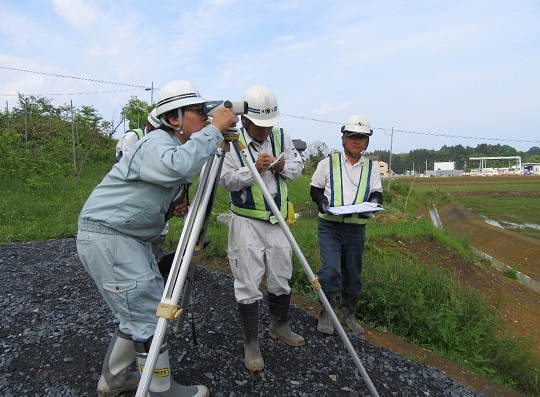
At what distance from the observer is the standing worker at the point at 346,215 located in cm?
424

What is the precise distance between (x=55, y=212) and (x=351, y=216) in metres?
9.35

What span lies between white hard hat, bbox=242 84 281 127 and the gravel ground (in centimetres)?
172

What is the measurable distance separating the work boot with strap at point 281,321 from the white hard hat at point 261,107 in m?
1.50

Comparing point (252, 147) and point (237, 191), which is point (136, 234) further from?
point (252, 147)

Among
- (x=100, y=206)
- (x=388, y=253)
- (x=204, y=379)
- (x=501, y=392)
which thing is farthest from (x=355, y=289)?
(x=388, y=253)

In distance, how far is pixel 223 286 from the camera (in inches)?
199

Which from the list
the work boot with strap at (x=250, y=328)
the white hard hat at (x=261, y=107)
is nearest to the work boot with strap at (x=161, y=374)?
the work boot with strap at (x=250, y=328)

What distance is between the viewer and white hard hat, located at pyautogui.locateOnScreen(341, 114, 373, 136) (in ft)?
13.9

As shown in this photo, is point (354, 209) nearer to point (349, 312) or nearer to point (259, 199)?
point (259, 199)

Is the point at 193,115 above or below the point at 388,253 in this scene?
above

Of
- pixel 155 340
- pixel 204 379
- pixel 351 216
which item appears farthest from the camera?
pixel 351 216

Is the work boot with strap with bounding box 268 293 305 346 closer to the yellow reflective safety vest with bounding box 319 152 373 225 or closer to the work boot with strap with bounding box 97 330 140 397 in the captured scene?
the yellow reflective safety vest with bounding box 319 152 373 225

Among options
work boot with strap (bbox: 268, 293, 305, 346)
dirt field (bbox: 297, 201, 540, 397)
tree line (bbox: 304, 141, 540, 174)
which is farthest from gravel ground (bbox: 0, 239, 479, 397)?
tree line (bbox: 304, 141, 540, 174)

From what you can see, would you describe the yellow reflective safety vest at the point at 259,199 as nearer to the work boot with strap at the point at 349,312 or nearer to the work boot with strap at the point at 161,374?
the work boot with strap at the point at 161,374
